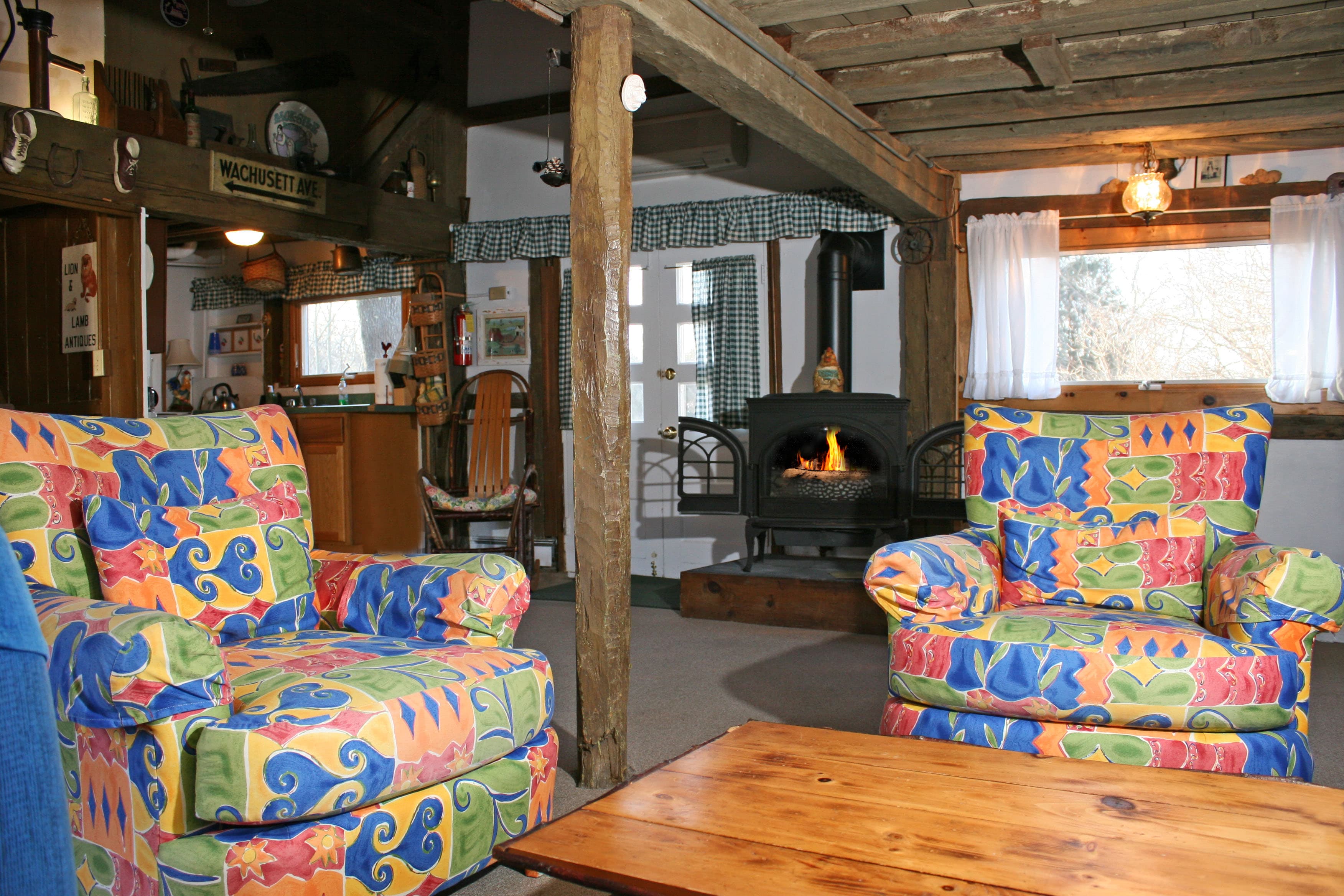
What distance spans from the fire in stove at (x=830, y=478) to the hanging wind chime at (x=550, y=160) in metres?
1.82

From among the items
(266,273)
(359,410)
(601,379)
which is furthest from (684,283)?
(601,379)

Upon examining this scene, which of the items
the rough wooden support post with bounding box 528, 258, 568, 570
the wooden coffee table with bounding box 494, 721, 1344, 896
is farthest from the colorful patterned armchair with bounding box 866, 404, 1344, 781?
the rough wooden support post with bounding box 528, 258, 568, 570

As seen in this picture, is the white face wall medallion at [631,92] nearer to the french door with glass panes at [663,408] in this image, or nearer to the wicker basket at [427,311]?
the french door with glass panes at [663,408]

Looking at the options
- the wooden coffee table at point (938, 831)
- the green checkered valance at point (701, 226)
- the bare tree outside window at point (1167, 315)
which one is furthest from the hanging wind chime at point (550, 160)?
the wooden coffee table at point (938, 831)

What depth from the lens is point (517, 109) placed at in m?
6.60

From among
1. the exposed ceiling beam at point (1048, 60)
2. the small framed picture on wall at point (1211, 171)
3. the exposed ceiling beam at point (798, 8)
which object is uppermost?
the exposed ceiling beam at point (798, 8)

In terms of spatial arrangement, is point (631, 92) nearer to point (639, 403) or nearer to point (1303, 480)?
point (639, 403)

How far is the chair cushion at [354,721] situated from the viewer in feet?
5.02

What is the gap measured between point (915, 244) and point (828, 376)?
3.11 ft

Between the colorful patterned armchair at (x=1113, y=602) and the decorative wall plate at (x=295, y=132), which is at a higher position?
the decorative wall plate at (x=295, y=132)

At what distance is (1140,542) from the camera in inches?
104

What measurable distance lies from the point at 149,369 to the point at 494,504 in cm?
192

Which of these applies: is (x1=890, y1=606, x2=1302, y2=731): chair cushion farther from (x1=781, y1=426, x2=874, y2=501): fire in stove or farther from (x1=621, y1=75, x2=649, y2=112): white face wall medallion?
(x1=781, y1=426, x2=874, y2=501): fire in stove

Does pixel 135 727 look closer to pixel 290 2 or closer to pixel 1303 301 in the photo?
pixel 1303 301
